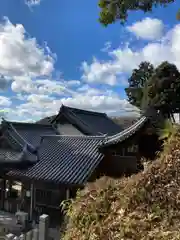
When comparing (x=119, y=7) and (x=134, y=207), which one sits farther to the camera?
(x=119, y=7)

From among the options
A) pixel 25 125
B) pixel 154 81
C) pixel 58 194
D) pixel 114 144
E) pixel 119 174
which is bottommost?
pixel 58 194

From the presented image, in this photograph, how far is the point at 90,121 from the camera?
2980cm

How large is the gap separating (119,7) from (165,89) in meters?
22.9

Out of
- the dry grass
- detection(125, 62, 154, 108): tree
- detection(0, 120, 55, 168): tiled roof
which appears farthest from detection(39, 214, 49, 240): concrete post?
detection(125, 62, 154, 108): tree

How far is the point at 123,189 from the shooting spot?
16.0 feet

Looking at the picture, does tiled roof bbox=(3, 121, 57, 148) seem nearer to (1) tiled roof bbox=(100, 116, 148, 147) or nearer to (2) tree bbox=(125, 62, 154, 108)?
(1) tiled roof bbox=(100, 116, 148, 147)

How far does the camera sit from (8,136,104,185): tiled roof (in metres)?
13.9

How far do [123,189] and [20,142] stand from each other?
15.7 metres

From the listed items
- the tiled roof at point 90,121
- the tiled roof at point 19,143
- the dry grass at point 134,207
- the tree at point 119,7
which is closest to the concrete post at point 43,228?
the dry grass at point 134,207

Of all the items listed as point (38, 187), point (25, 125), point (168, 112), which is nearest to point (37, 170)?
point (38, 187)

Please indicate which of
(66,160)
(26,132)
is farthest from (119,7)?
(26,132)

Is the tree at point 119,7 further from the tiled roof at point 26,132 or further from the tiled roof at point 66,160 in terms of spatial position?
the tiled roof at point 26,132

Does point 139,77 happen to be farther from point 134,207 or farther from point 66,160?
point 134,207

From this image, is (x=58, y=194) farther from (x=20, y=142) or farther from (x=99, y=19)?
(x=99, y=19)
